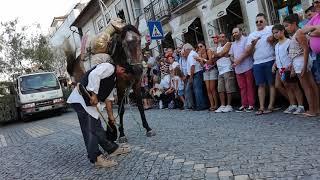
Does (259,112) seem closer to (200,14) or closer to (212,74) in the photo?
(212,74)

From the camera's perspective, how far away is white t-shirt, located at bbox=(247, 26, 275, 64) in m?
8.63

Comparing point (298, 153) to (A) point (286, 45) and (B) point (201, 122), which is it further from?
(B) point (201, 122)

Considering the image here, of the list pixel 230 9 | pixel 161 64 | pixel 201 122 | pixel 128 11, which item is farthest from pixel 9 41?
pixel 201 122

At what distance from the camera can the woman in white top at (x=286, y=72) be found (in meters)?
7.90

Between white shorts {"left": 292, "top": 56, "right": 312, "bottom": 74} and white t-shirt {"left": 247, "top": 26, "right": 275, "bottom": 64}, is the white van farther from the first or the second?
white shorts {"left": 292, "top": 56, "right": 312, "bottom": 74}

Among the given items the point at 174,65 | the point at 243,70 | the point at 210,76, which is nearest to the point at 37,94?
the point at 174,65

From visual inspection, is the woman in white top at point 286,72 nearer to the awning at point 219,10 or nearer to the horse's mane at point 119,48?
the horse's mane at point 119,48

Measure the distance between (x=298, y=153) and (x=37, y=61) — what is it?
3532 cm

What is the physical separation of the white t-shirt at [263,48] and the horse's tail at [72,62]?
12.4 ft

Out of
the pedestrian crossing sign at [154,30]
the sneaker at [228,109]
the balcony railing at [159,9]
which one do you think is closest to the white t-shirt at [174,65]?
the pedestrian crossing sign at [154,30]

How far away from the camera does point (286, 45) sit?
26.2 feet

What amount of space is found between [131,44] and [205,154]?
8.49 ft

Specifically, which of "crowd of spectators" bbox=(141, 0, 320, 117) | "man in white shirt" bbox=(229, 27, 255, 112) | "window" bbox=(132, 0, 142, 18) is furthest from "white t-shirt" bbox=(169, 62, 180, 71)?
"window" bbox=(132, 0, 142, 18)

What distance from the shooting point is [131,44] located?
7336 mm
